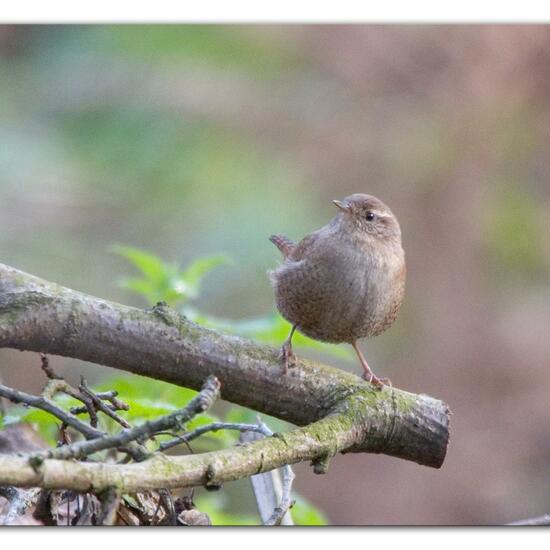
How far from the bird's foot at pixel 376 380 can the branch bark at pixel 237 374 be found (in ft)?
Result: 0.06

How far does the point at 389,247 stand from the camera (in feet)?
9.73

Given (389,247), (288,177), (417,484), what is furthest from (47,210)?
(417,484)

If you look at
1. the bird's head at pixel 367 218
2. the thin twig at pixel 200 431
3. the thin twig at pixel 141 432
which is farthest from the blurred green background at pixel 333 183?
the thin twig at pixel 141 432

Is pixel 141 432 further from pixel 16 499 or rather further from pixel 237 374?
pixel 237 374

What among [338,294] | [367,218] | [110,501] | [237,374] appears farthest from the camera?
[367,218]

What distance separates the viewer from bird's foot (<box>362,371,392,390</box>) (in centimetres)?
224

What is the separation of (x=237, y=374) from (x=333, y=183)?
83.5 inches

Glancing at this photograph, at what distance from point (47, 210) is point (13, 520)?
195 centimetres

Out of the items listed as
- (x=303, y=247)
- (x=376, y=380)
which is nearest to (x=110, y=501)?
(x=376, y=380)

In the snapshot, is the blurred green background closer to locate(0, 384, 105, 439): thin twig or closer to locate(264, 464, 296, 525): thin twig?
locate(264, 464, 296, 525): thin twig

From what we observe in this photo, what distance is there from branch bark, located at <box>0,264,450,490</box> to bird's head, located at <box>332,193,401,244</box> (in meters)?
0.83

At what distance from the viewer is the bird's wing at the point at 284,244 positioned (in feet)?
10.1

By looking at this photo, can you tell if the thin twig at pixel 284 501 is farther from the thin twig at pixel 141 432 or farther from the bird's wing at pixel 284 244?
the bird's wing at pixel 284 244

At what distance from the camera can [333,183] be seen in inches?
163
